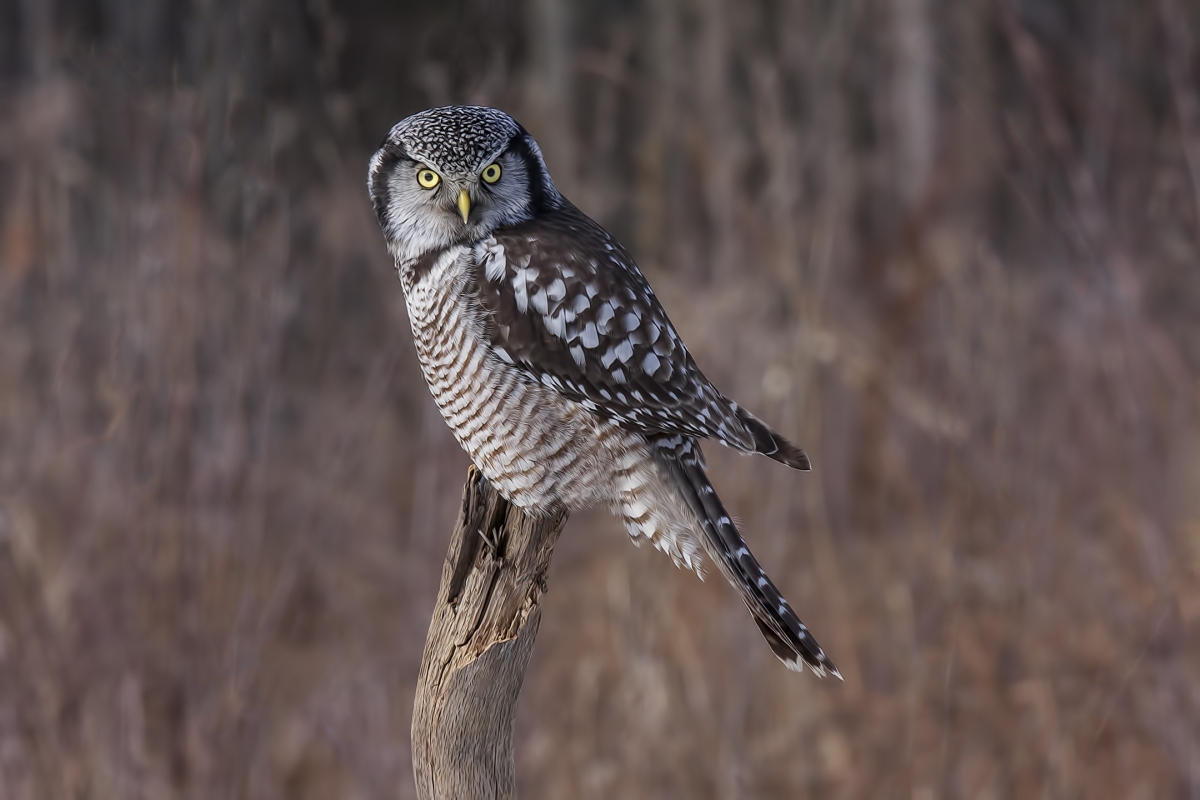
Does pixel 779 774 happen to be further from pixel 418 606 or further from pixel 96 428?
pixel 96 428

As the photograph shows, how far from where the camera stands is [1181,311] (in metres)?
5.15

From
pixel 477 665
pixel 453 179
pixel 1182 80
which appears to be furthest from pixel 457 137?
pixel 1182 80

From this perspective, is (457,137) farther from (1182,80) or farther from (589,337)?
(1182,80)

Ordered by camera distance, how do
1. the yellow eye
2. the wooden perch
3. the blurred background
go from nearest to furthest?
1. the wooden perch
2. the yellow eye
3. the blurred background

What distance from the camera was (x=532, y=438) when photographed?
96.7 inches

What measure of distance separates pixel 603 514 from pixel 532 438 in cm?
132

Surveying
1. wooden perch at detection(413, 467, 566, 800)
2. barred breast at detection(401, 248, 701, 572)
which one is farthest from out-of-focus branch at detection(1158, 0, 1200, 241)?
wooden perch at detection(413, 467, 566, 800)

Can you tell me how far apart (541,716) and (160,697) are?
1179 millimetres

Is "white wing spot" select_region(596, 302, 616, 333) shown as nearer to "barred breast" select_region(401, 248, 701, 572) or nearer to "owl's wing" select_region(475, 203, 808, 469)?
"owl's wing" select_region(475, 203, 808, 469)

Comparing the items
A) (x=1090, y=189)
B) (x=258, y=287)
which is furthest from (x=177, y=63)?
(x=1090, y=189)

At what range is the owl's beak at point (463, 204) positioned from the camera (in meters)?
2.42

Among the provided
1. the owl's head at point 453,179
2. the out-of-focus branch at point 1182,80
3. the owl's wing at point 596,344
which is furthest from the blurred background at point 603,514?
the owl's wing at point 596,344

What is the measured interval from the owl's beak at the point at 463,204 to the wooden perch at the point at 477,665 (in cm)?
69

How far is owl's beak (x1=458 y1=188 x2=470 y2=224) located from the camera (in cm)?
242
